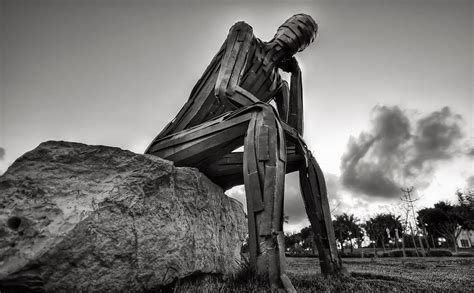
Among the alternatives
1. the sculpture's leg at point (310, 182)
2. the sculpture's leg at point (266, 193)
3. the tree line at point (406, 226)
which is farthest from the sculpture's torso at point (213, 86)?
the tree line at point (406, 226)

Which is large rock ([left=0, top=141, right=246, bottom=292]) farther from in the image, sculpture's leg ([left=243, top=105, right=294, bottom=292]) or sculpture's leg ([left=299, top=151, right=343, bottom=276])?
sculpture's leg ([left=299, top=151, right=343, bottom=276])

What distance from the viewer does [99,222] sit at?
2678 millimetres

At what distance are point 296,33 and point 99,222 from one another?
408 centimetres

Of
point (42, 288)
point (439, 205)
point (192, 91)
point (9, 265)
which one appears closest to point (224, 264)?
point (42, 288)

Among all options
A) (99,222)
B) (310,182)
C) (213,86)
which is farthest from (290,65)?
(99,222)

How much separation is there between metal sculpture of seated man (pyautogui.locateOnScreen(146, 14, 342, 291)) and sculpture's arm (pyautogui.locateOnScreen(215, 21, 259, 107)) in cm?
1

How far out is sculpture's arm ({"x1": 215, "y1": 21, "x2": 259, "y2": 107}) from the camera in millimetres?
3891

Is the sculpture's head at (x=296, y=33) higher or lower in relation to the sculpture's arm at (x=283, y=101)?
higher

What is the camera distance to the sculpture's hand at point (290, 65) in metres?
5.34

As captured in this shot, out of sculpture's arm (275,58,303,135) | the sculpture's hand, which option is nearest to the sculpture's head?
the sculpture's hand

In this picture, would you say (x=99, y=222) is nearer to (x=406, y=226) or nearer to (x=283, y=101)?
(x=283, y=101)

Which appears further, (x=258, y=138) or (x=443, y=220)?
(x=443, y=220)

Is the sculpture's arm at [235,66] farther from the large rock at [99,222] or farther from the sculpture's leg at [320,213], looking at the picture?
the sculpture's leg at [320,213]

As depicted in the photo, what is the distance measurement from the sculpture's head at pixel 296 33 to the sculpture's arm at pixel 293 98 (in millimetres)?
413
